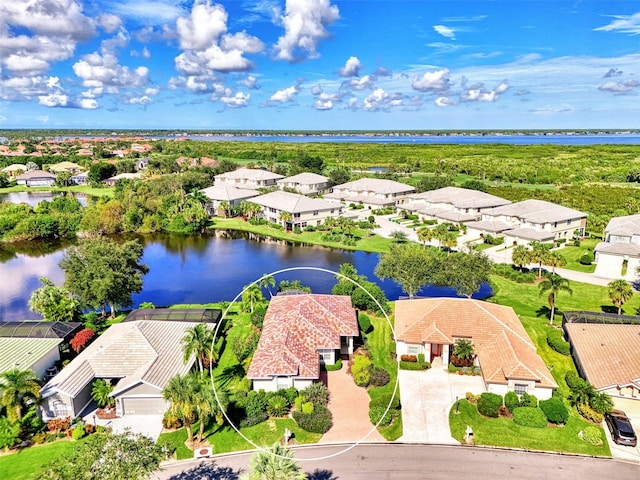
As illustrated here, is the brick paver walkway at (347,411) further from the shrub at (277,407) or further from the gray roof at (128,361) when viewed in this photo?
the gray roof at (128,361)

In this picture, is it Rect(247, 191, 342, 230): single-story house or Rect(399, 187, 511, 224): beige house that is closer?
Rect(399, 187, 511, 224): beige house

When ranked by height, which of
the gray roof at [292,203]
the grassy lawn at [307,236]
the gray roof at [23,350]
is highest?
the gray roof at [292,203]

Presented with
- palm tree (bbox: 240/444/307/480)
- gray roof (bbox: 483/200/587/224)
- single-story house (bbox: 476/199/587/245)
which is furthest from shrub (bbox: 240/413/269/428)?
gray roof (bbox: 483/200/587/224)

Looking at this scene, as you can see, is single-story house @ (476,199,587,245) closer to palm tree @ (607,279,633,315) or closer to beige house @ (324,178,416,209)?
beige house @ (324,178,416,209)

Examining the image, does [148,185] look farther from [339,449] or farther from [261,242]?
[339,449]

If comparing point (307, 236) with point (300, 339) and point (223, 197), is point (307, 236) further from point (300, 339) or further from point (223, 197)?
point (300, 339)

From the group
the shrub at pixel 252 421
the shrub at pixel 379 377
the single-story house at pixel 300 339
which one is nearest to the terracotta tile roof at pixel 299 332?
the single-story house at pixel 300 339
